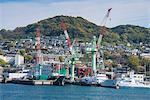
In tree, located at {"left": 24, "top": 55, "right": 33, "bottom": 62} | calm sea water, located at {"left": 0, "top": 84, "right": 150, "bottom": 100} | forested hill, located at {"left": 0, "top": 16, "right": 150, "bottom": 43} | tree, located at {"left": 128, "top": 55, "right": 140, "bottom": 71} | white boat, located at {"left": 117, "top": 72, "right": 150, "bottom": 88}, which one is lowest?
calm sea water, located at {"left": 0, "top": 84, "right": 150, "bottom": 100}

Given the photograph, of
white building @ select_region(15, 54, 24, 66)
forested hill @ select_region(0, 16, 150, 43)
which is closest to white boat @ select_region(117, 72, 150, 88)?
white building @ select_region(15, 54, 24, 66)

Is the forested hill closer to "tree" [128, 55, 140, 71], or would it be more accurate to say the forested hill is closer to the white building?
the white building

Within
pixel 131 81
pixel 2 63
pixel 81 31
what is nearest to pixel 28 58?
pixel 2 63

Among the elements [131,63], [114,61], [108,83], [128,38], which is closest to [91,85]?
[108,83]

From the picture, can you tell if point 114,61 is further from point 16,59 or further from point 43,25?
point 43,25

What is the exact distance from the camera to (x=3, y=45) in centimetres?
8488

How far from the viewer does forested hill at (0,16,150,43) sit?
293 feet

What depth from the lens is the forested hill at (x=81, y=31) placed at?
89.2 meters

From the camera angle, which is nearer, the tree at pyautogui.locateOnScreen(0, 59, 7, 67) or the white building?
the tree at pyautogui.locateOnScreen(0, 59, 7, 67)

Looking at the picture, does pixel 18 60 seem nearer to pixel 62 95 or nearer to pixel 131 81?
pixel 131 81

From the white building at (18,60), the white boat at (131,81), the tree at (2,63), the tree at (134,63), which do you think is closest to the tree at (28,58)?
the white building at (18,60)

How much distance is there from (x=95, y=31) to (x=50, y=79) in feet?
137

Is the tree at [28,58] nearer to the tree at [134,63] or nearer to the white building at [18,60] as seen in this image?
the white building at [18,60]

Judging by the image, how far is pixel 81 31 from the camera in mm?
88562
